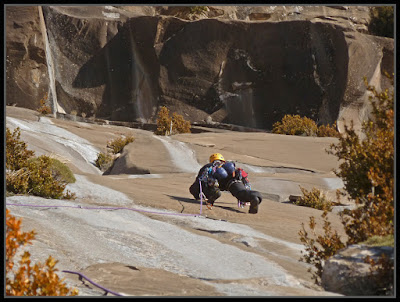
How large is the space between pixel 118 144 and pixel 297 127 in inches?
426

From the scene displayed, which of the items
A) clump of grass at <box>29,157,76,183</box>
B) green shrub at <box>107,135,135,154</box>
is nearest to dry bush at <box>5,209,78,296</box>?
clump of grass at <box>29,157,76,183</box>

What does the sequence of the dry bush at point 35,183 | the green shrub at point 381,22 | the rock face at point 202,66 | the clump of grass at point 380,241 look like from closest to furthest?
the clump of grass at point 380,241 < the dry bush at point 35,183 < the rock face at point 202,66 < the green shrub at point 381,22

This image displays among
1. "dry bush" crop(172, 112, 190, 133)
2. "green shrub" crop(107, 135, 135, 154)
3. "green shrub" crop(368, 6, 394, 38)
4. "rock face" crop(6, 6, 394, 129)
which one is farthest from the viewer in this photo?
"green shrub" crop(368, 6, 394, 38)

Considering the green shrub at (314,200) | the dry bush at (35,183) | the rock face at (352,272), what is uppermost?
the dry bush at (35,183)

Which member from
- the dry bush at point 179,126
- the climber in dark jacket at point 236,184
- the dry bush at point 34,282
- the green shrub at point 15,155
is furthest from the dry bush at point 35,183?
the dry bush at point 179,126

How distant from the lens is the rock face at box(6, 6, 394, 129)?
36.3 m

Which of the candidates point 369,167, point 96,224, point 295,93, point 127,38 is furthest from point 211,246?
point 127,38

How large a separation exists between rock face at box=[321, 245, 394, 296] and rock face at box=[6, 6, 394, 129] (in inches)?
1123

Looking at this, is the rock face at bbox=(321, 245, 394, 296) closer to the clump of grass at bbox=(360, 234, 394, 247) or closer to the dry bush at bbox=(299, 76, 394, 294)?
the clump of grass at bbox=(360, 234, 394, 247)

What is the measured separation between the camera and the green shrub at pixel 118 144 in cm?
2612

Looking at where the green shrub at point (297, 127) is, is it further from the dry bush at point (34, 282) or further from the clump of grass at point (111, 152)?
the dry bush at point (34, 282)

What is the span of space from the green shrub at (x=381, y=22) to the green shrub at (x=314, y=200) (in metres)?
29.0

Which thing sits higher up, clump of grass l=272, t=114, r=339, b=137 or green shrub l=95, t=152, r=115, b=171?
clump of grass l=272, t=114, r=339, b=137

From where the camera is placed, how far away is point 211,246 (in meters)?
10.1
